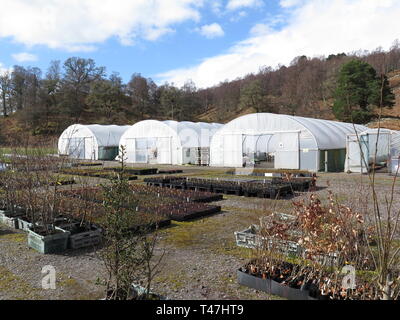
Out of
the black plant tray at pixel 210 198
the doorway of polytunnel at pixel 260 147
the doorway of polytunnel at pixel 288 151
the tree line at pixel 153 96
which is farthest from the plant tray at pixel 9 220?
the tree line at pixel 153 96

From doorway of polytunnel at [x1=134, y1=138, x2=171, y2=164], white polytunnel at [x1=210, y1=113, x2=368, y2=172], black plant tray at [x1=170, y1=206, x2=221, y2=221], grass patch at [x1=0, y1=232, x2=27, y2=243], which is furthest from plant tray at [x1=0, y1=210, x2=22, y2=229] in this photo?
doorway of polytunnel at [x1=134, y1=138, x2=171, y2=164]

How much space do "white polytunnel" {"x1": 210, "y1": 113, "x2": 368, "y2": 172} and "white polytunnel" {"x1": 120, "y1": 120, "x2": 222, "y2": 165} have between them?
2387 millimetres

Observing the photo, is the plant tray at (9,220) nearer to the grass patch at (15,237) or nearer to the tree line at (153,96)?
the grass patch at (15,237)

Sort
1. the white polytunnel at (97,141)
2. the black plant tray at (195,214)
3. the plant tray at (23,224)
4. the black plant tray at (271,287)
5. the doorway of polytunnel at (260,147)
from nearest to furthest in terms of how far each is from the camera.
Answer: the black plant tray at (271,287) → the plant tray at (23,224) → the black plant tray at (195,214) → the doorway of polytunnel at (260,147) → the white polytunnel at (97,141)

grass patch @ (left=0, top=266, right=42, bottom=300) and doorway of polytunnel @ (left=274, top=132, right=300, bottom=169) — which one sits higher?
doorway of polytunnel @ (left=274, top=132, right=300, bottom=169)

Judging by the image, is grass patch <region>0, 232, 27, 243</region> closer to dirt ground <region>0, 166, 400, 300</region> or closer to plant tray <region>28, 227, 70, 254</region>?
dirt ground <region>0, 166, 400, 300</region>

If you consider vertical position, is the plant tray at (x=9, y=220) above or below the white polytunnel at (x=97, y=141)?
below

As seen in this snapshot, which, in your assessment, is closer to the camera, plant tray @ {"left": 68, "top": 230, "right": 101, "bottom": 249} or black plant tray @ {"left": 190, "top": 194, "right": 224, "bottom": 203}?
plant tray @ {"left": 68, "top": 230, "right": 101, "bottom": 249}

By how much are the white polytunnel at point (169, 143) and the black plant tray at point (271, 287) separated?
72.2ft

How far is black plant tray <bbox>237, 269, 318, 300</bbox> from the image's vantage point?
3955mm

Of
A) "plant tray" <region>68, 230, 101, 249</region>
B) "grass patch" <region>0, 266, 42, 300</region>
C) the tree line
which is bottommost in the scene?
"grass patch" <region>0, 266, 42, 300</region>

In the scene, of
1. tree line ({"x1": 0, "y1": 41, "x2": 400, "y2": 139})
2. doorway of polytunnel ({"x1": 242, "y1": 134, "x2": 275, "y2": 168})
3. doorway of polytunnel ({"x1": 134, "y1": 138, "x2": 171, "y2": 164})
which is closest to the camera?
doorway of polytunnel ({"x1": 134, "y1": 138, "x2": 171, "y2": 164})

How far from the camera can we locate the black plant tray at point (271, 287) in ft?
13.0

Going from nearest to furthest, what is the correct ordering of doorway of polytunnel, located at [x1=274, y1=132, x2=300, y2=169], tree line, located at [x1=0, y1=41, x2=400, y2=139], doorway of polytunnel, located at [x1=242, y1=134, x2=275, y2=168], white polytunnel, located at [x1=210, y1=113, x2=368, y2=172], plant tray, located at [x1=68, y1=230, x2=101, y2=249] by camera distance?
plant tray, located at [x1=68, y1=230, x2=101, y2=249]
white polytunnel, located at [x1=210, y1=113, x2=368, y2=172]
doorway of polytunnel, located at [x1=274, y1=132, x2=300, y2=169]
doorway of polytunnel, located at [x1=242, y1=134, x2=275, y2=168]
tree line, located at [x1=0, y1=41, x2=400, y2=139]
